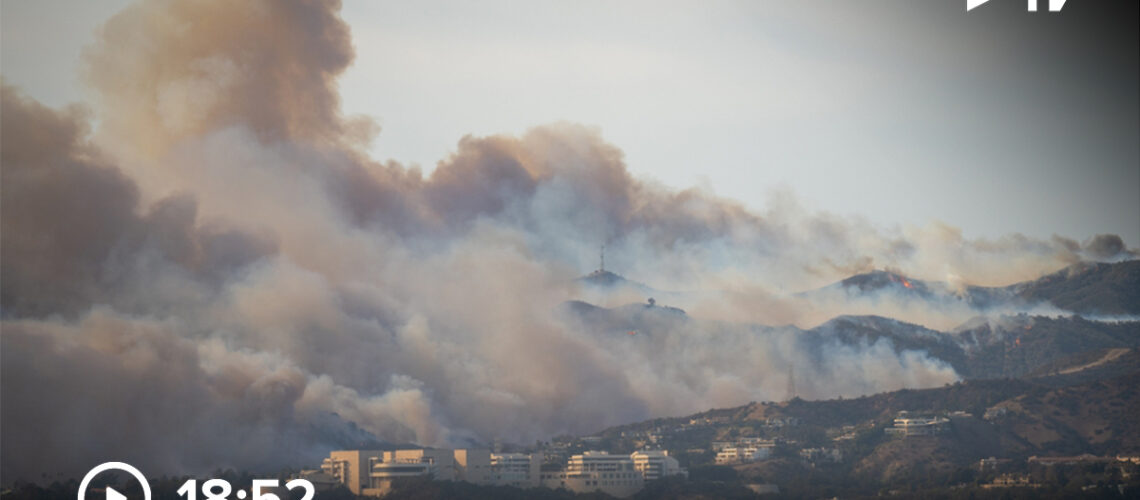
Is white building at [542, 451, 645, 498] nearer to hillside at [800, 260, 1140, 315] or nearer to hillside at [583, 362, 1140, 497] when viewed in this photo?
hillside at [583, 362, 1140, 497]

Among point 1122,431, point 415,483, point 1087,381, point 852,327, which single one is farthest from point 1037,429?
point 415,483

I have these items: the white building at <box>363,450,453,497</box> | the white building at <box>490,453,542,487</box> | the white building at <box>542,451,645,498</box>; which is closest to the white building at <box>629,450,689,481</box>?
the white building at <box>542,451,645,498</box>

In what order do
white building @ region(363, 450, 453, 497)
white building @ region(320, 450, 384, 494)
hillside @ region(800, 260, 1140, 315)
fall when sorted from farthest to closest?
hillside @ region(800, 260, 1140, 315) → white building @ region(320, 450, 384, 494) → white building @ region(363, 450, 453, 497)

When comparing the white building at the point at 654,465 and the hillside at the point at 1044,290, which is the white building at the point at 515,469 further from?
the hillside at the point at 1044,290

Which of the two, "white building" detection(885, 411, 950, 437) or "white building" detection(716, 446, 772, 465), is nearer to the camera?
"white building" detection(716, 446, 772, 465)

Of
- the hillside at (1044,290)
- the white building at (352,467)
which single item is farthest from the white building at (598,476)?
the hillside at (1044,290)

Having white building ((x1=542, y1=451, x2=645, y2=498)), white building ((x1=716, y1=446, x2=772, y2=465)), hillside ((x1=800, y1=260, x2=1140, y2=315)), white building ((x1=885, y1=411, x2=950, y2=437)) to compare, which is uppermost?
hillside ((x1=800, y1=260, x2=1140, y2=315))

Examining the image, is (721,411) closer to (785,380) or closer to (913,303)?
(785,380)

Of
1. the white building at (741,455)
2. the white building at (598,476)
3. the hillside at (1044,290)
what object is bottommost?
the white building at (598,476)
